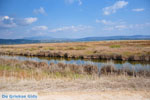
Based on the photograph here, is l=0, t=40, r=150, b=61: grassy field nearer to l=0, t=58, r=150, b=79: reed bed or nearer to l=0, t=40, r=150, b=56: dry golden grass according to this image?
l=0, t=40, r=150, b=56: dry golden grass

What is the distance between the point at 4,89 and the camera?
6145 mm

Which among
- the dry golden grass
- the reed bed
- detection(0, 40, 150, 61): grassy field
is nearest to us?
the reed bed

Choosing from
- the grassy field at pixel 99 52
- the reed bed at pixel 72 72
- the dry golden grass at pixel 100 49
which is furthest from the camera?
the dry golden grass at pixel 100 49

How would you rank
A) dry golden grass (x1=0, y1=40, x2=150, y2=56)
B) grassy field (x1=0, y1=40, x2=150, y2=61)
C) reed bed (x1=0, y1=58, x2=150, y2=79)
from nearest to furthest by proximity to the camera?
reed bed (x1=0, y1=58, x2=150, y2=79) → grassy field (x1=0, y1=40, x2=150, y2=61) → dry golden grass (x1=0, y1=40, x2=150, y2=56)

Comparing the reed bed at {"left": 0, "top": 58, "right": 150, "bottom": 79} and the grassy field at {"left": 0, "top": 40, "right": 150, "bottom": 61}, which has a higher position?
the grassy field at {"left": 0, "top": 40, "right": 150, "bottom": 61}

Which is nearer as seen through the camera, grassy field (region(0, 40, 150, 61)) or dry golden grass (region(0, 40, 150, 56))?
grassy field (region(0, 40, 150, 61))

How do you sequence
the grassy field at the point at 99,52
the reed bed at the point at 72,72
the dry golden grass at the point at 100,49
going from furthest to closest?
the dry golden grass at the point at 100,49
the grassy field at the point at 99,52
the reed bed at the point at 72,72

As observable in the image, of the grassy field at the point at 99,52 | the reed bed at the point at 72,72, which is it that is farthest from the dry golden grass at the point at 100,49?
the reed bed at the point at 72,72

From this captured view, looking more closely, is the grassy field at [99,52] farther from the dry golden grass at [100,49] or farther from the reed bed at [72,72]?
the reed bed at [72,72]

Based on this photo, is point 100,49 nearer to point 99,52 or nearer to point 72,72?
point 99,52

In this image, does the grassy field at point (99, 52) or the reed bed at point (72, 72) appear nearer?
the reed bed at point (72, 72)

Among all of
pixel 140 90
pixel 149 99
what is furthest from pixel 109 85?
pixel 149 99

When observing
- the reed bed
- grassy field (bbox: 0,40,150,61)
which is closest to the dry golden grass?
grassy field (bbox: 0,40,150,61)

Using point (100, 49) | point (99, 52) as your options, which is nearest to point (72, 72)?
point (99, 52)
